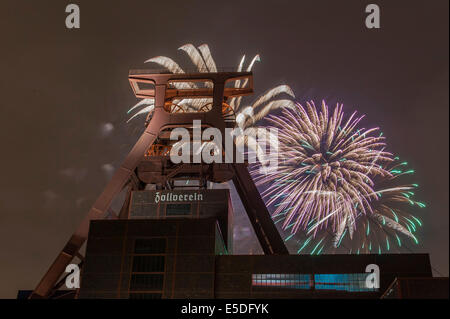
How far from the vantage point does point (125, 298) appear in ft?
123

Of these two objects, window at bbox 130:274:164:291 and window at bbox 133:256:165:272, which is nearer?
window at bbox 130:274:164:291

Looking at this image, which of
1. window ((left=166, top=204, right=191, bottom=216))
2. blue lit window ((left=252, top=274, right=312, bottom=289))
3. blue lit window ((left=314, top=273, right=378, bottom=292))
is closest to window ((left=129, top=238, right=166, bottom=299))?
window ((left=166, top=204, right=191, bottom=216))

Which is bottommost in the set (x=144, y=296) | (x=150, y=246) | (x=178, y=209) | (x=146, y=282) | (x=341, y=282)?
(x=144, y=296)

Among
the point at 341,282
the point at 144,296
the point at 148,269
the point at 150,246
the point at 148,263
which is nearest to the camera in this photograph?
the point at 144,296

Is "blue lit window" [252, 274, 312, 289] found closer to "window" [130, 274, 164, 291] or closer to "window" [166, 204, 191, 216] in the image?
"window" [130, 274, 164, 291]

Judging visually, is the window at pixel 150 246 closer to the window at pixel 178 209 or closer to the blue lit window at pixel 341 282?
the window at pixel 178 209

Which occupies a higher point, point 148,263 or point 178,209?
point 178,209

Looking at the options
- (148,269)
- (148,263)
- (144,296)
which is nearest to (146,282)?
(148,269)

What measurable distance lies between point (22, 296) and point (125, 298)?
76.4 feet

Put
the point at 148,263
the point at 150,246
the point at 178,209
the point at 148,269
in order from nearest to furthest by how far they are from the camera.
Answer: the point at 148,269, the point at 148,263, the point at 150,246, the point at 178,209

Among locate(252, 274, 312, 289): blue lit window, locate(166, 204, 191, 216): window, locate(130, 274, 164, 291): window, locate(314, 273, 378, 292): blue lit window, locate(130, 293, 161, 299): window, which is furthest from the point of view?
locate(166, 204, 191, 216): window

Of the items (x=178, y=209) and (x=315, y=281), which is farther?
(x=178, y=209)

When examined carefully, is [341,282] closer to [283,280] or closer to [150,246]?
[283,280]
